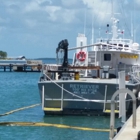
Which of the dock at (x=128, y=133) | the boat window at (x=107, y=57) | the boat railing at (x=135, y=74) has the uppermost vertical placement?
the boat window at (x=107, y=57)

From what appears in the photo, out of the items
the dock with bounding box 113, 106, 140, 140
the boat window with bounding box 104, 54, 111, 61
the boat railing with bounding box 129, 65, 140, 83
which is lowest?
the dock with bounding box 113, 106, 140, 140

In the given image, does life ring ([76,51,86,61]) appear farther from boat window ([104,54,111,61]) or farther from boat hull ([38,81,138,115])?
boat hull ([38,81,138,115])

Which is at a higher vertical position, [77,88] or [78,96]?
[77,88]

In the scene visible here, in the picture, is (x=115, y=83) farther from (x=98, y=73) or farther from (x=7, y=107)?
(x=7, y=107)

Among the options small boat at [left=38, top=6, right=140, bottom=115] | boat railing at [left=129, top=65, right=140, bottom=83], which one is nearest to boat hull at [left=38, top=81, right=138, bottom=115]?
small boat at [left=38, top=6, right=140, bottom=115]

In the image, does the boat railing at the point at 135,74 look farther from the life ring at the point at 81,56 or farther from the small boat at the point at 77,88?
the life ring at the point at 81,56

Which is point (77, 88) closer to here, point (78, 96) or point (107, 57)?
point (78, 96)

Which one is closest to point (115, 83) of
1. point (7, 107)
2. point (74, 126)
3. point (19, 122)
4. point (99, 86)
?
point (99, 86)

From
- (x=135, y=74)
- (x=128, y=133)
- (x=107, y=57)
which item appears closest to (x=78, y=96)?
(x=135, y=74)

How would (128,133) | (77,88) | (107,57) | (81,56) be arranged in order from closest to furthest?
(128,133) → (77,88) → (107,57) → (81,56)

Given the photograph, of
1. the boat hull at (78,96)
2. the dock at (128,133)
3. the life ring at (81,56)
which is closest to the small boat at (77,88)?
the boat hull at (78,96)

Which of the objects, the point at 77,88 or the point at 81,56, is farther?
the point at 81,56

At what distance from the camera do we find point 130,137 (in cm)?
1554

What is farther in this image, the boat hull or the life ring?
the life ring
